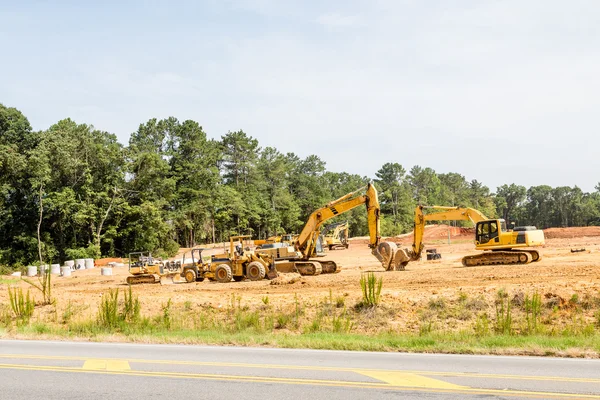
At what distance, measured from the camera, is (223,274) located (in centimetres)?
3238

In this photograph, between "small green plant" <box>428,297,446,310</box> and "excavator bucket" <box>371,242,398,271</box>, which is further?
"excavator bucket" <box>371,242,398,271</box>

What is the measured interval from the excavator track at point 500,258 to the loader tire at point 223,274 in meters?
12.8

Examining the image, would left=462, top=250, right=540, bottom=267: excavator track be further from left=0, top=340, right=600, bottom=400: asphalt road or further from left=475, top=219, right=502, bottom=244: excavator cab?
left=0, top=340, right=600, bottom=400: asphalt road

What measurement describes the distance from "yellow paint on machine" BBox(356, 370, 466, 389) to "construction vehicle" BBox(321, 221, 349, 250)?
48374 millimetres

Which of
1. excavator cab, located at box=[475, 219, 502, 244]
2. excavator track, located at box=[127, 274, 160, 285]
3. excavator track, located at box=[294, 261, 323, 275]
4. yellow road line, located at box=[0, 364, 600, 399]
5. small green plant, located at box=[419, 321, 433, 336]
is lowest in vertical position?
small green plant, located at box=[419, 321, 433, 336]

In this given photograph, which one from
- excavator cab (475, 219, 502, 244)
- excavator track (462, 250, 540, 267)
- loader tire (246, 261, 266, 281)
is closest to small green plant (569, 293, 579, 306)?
excavator cab (475, 219, 502, 244)

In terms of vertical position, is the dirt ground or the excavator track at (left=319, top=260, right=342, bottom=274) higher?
the excavator track at (left=319, top=260, right=342, bottom=274)

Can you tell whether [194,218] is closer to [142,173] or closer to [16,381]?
[142,173]

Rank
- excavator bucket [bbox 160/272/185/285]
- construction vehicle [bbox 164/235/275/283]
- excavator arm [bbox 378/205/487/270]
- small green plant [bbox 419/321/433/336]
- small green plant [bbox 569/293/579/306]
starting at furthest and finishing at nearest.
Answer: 1. excavator bucket [bbox 160/272/185/285]
2. excavator arm [bbox 378/205/487/270]
3. construction vehicle [bbox 164/235/275/283]
4. small green plant [bbox 569/293/579/306]
5. small green plant [bbox 419/321/433/336]

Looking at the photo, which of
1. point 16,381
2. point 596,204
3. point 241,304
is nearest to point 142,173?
point 241,304

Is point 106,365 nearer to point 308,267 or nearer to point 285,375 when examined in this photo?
point 285,375

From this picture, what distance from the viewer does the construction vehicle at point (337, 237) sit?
2382 inches

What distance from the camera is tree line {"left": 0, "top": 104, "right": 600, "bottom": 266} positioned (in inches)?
2306

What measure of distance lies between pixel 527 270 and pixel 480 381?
20.5m
